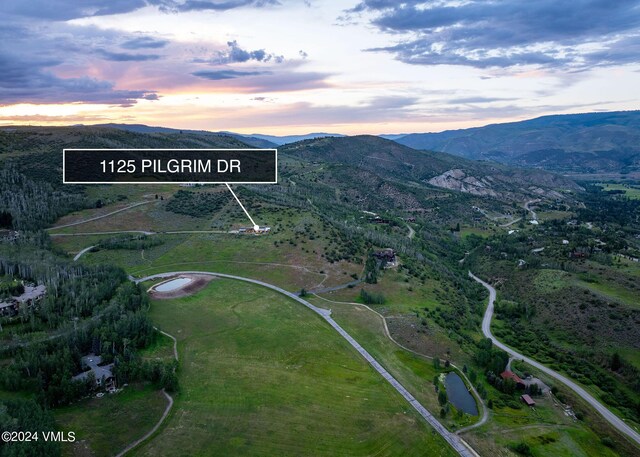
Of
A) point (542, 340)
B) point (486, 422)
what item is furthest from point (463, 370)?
point (542, 340)

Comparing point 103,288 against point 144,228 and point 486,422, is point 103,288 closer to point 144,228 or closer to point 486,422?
point 144,228

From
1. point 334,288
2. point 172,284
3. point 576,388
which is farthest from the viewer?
point 334,288

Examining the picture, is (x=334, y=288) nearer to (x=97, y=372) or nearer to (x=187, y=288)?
(x=187, y=288)

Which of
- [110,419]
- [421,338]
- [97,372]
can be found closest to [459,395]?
[421,338]

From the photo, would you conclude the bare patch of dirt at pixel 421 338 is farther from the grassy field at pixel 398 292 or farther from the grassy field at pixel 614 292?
the grassy field at pixel 614 292

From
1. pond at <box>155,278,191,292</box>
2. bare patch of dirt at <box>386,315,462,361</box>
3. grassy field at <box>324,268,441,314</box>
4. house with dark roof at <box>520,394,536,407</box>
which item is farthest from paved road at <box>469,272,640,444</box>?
pond at <box>155,278,191,292</box>

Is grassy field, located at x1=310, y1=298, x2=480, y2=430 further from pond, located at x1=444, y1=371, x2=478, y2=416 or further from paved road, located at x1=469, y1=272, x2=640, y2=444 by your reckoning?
paved road, located at x1=469, y1=272, x2=640, y2=444

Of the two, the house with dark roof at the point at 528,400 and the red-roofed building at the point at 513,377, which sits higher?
the red-roofed building at the point at 513,377

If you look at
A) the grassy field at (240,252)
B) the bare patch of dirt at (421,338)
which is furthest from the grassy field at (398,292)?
the grassy field at (240,252)
